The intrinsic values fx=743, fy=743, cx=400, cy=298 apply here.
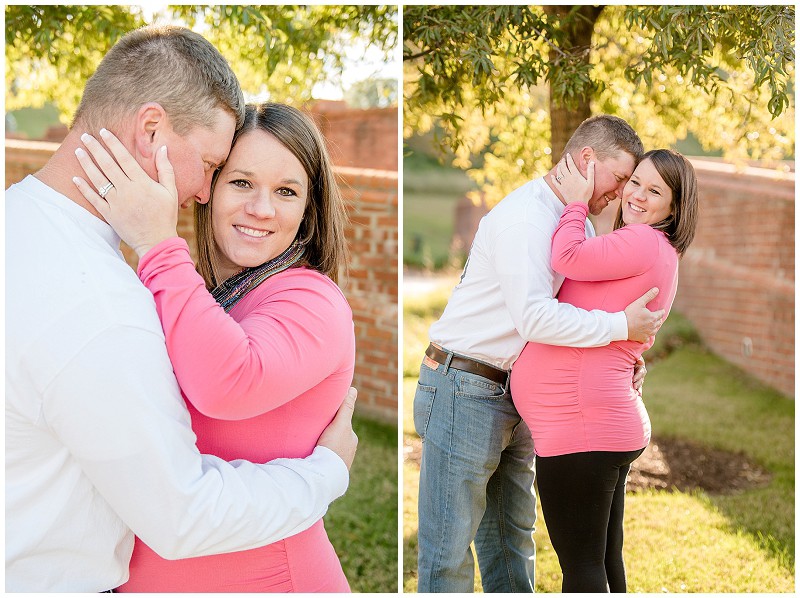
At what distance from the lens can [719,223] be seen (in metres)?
8.66

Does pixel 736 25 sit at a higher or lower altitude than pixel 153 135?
higher

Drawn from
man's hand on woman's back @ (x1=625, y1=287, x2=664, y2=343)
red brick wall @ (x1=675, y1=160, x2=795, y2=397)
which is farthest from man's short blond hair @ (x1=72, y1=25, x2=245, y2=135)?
red brick wall @ (x1=675, y1=160, x2=795, y2=397)

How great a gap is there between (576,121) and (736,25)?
124 centimetres

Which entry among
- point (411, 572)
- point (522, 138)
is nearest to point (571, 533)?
point (411, 572)

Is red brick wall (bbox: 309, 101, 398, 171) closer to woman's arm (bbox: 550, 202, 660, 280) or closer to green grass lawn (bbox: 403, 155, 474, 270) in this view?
woman's arm (bbox: 550, 202, 660, 280)

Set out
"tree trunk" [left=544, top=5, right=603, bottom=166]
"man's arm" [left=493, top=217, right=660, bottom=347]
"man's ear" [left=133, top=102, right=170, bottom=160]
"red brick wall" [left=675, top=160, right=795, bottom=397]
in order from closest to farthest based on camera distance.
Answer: "man's ear" [left=133, top=102, right=170, bottom=160]
"man's arm" [left=493, top=217, right=660, bottom=347]
"tree trunk" [left=544, top=5, right=603, bottom=166]
"red brick wall" [left=675, top=160, right=795, bottom=397]

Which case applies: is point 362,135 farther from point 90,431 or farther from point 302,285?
point 90,431

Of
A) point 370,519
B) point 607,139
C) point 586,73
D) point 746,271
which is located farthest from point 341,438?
point 746,271

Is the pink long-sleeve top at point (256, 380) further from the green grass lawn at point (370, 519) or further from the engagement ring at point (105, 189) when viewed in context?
the green grass lawn at point (370, 519)

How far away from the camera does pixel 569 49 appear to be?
341cm

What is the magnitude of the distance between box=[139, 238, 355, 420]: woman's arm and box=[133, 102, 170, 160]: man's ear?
0.22 m

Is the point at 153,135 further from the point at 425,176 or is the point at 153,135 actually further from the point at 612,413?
the point at 425,176

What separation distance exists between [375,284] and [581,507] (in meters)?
3.67

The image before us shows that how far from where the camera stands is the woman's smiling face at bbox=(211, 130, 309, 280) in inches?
74.9
